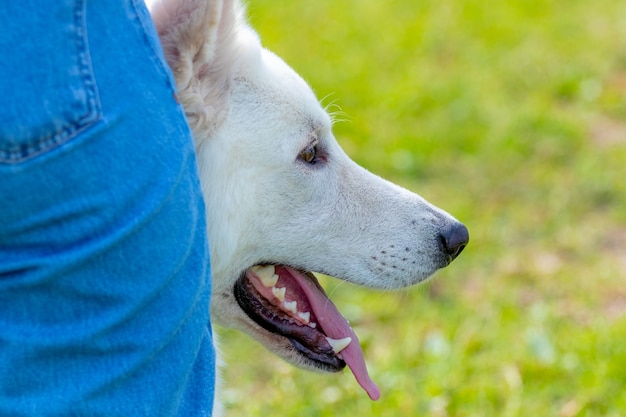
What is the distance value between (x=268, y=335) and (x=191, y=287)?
781 mm

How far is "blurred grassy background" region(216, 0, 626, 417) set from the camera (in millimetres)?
3889

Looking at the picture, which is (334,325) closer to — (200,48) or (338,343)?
(338,343)

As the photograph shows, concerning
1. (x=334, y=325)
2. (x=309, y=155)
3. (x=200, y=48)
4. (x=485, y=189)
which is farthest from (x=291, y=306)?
(x=485, y=189)

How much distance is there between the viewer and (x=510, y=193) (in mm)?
5566

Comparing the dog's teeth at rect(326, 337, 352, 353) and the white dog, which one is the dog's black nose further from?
the dog's teeth at rect(326, 337, 352, 353)

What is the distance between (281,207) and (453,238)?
638 mm

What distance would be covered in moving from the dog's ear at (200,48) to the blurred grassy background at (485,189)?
1.81 meters

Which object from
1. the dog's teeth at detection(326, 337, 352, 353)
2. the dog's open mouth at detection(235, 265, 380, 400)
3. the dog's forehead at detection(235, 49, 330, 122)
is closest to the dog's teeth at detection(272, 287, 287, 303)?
the dog's open mouth at detection(235, 265, 380, 400)

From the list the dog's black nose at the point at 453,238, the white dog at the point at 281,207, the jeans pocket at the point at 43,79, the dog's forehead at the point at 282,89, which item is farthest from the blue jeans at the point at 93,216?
the dog's black nose at the point at 453,238

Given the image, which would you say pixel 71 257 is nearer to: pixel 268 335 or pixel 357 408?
pixel 268 335

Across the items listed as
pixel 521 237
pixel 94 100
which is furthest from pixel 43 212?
pixel 521 237

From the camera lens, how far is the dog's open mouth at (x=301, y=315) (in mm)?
2705

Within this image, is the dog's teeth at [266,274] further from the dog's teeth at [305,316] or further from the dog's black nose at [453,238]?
the dog's black nose at [453,238]

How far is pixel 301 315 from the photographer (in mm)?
2795
